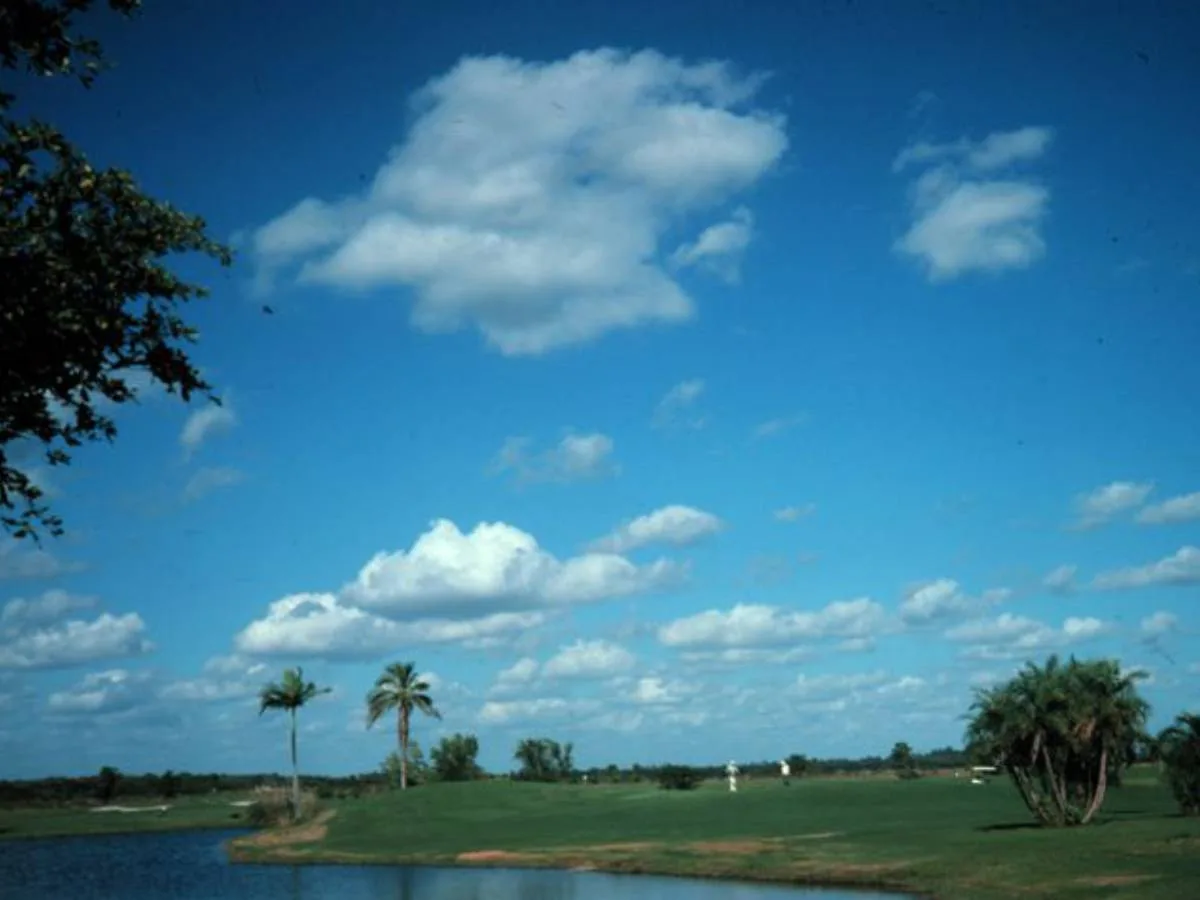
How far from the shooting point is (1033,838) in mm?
63375

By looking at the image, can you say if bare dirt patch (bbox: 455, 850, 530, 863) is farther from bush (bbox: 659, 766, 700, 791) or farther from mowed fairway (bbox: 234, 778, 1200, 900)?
bush (bbox: 659, 766, 700, 791)

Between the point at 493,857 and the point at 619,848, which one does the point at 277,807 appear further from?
the point at 619,848

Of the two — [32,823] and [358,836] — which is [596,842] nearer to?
[358,836]

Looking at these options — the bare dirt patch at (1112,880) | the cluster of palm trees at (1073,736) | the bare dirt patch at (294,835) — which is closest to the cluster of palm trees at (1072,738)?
the cluster of palm trees at (1073,736)

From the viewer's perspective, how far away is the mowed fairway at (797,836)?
51031mm

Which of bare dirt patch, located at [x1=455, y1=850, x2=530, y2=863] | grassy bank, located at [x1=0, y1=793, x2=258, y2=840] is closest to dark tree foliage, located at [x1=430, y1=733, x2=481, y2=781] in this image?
grassy bank, located at [x1=0, y1=793, x2=258, y2=840]

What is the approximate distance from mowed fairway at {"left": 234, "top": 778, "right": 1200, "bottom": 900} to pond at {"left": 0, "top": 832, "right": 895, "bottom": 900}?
11.8 feet

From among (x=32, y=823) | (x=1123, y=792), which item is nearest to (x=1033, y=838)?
(x=1123, y=792)

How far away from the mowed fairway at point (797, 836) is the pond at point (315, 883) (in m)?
3.61

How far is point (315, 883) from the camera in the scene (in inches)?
2945

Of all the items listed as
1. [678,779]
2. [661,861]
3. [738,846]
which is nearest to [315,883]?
[661,861]

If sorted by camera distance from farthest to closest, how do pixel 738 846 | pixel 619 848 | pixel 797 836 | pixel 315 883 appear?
pixel 797 836, pixel 619 848, pixel 738 846, pixel 315 883

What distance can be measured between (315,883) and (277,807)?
2384 inches

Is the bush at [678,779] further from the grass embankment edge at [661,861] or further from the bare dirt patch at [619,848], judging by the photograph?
the bare dirt patch at [619,848]
